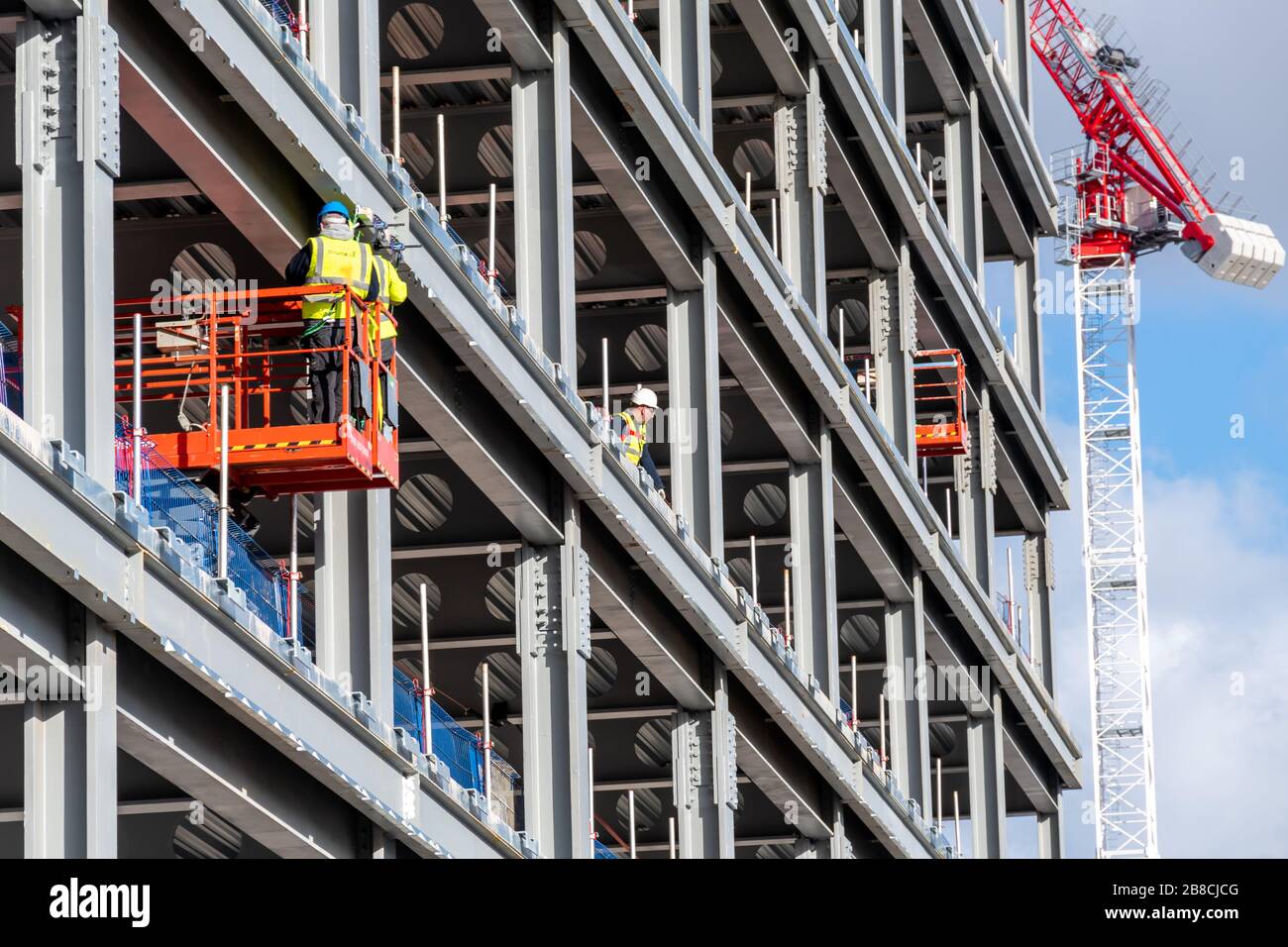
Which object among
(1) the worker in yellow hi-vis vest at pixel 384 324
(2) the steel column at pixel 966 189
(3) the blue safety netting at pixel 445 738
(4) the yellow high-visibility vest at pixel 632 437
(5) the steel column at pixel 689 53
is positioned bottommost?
(3) the blue safety netting at pixel 445 738

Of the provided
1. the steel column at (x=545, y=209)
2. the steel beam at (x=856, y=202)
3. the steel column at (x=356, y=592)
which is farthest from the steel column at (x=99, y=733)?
the steel beam at (x=856, y=202)

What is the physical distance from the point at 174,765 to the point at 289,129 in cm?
551

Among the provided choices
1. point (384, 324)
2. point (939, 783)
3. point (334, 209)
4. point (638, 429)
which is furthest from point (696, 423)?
point (939, 783)

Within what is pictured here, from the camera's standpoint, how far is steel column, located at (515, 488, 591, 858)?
30078mm

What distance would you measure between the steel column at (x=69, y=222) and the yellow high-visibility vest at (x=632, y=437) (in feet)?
43.9

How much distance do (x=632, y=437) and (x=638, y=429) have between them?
0.34 meters

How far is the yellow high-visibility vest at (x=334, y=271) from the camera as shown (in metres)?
23.1

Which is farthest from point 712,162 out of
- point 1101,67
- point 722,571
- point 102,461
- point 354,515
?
point 1101,67

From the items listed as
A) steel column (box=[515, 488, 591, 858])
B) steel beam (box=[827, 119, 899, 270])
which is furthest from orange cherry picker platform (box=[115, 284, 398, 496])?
steel beam (box=[827, 119, 899, 270])

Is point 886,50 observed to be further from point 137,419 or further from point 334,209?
point 137,419

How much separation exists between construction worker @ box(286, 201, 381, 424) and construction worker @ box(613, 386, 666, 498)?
9786 millimetres

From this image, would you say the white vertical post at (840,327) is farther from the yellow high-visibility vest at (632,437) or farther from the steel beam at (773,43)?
the yellow high-visibility vest at (632,437)

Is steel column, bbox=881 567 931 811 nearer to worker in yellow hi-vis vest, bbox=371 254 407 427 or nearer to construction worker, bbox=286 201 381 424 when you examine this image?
worker in yellow hi-vis vest, bbox=371 254 407 427
